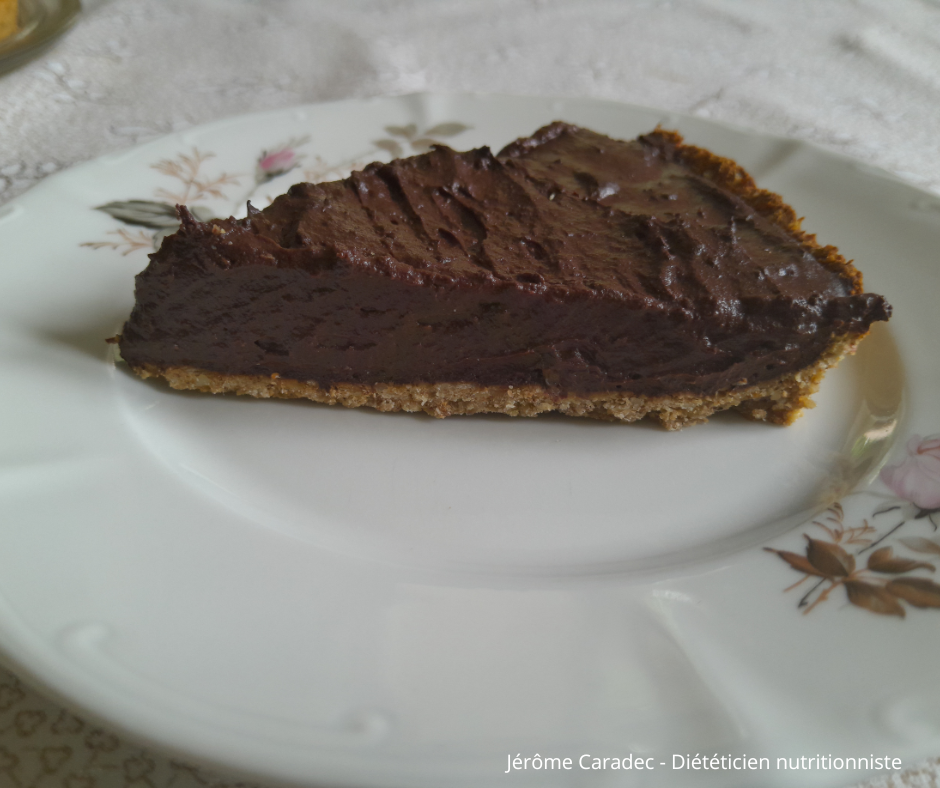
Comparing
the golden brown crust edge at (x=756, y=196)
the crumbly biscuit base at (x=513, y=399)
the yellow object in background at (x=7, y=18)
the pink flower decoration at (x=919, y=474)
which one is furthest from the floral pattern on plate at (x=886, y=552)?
the yellow object in background at (x=7, y=18)

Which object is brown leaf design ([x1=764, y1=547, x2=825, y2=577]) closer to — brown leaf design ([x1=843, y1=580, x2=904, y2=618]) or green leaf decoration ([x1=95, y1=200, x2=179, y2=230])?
Result: brown leaf design ([x1=843, y1=580, x2=904, y2=618])

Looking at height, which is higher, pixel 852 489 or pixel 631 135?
pixel 631 135

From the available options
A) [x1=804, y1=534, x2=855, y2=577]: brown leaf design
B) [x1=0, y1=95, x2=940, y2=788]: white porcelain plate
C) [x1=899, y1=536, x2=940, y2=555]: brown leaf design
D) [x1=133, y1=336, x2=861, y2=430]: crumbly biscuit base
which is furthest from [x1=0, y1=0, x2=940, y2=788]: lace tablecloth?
[x1=804, y1=534, x2=855, y2=577]: brown leaf design

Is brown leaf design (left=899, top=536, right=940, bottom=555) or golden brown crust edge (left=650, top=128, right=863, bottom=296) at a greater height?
golden brown crust edge (left=650, top=128, right=863, bottom=296)

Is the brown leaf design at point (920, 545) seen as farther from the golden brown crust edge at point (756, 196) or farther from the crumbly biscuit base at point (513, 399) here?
the golden brown crust edge at point (756, 196)

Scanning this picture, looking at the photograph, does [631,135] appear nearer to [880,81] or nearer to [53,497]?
[880,81]

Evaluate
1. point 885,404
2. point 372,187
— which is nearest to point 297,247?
point 372,187

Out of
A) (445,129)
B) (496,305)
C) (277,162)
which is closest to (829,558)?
(496,305)
